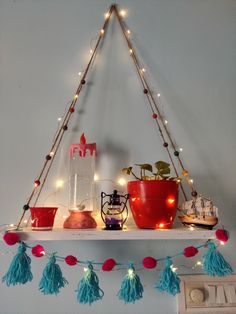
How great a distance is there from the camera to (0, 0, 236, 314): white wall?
3.43 feet

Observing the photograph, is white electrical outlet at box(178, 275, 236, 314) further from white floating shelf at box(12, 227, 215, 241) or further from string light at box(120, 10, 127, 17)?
string light at box(120, 10, 127, 17)

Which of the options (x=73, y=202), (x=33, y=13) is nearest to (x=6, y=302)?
(x=73, y=202)

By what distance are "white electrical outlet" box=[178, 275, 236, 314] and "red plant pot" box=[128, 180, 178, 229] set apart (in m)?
0.27

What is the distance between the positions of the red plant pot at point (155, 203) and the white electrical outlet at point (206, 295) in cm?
27

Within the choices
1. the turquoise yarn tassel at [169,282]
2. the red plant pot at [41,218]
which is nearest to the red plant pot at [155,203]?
the turquoise yarn tassel at [169,282]

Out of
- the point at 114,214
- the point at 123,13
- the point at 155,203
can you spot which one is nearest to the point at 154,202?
the point at 155,203

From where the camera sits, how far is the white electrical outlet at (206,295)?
1005mm

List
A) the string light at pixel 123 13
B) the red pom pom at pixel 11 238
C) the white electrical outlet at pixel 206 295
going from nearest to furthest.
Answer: the red pom pom at pixel 11 238 < the white electrical outlet at pixel 206 295 < the string light at pixel 123 13

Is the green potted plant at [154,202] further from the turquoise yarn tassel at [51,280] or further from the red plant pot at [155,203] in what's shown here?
the turquoise yarn tassel at [51,280]

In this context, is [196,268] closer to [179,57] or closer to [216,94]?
[216,94]

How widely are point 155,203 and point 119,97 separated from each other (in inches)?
17.6

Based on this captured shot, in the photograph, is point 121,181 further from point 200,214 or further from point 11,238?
point 11,238

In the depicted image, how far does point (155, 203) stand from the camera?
883 millimetres

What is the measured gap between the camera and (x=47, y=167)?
42.0 inches
